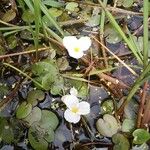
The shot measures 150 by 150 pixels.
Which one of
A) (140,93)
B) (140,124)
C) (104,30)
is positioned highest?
(104,30)

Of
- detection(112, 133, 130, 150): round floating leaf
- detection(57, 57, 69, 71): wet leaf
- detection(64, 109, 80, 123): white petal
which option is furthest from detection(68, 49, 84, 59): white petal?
detection(112, 133, 130, 150): round floating leaf

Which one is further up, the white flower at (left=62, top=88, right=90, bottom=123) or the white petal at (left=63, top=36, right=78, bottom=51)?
the white petal at (left=63, top=36, right=78, bottom=51)

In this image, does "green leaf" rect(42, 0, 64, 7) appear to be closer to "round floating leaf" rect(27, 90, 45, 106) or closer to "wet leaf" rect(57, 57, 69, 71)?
"wet leaf" rect(57, 57, 69, 71)

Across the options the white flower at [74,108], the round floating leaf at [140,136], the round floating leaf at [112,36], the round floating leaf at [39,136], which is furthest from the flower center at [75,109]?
the round floating leaf at [112,36]

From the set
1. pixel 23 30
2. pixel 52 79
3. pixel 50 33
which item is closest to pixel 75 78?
pixel 52 79

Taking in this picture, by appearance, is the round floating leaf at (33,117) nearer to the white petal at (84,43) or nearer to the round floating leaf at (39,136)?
the round floating leaf at (39,136)

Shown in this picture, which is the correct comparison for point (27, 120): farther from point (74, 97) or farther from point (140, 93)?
point (140, 93)
